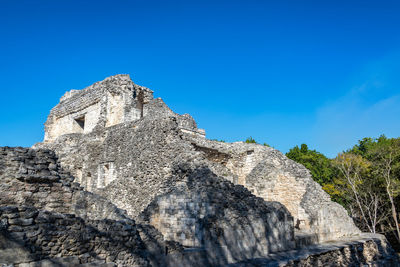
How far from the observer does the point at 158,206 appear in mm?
7949

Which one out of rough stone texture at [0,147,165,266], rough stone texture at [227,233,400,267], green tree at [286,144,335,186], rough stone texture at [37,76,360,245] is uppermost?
green tree at [286,144,335,186]

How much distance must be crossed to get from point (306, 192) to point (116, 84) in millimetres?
10654

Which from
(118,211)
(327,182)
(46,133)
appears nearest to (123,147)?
(118,211)

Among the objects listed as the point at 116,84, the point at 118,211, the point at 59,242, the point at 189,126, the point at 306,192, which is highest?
the point at 116,84

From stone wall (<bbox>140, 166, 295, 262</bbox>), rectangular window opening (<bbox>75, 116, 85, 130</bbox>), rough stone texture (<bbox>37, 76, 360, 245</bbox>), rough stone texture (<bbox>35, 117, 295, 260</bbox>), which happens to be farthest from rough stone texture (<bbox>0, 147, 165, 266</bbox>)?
rectangular window opening (<bbox>75, 116, 85, 130</bbox>)

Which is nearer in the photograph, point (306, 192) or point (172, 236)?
point (172, 236)

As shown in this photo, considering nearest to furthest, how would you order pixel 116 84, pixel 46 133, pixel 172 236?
pixel 172 236, pixel 116 84, pixel 46 133

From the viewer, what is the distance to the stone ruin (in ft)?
15.5

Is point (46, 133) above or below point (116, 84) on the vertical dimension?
below

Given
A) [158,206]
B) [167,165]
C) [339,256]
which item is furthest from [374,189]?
[158,206]

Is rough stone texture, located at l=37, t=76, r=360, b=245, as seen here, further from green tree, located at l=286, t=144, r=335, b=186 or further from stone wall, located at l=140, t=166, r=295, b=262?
green tree, located at l=286, t=144, r=335, b=186

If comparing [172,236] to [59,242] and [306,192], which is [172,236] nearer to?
[59,242]

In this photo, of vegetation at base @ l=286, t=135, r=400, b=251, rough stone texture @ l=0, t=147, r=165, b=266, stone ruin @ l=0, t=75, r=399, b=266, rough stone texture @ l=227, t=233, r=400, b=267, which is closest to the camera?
rough stone texture @ l=0, t=147, r=165, b=266

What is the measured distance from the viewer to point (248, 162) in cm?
1486
